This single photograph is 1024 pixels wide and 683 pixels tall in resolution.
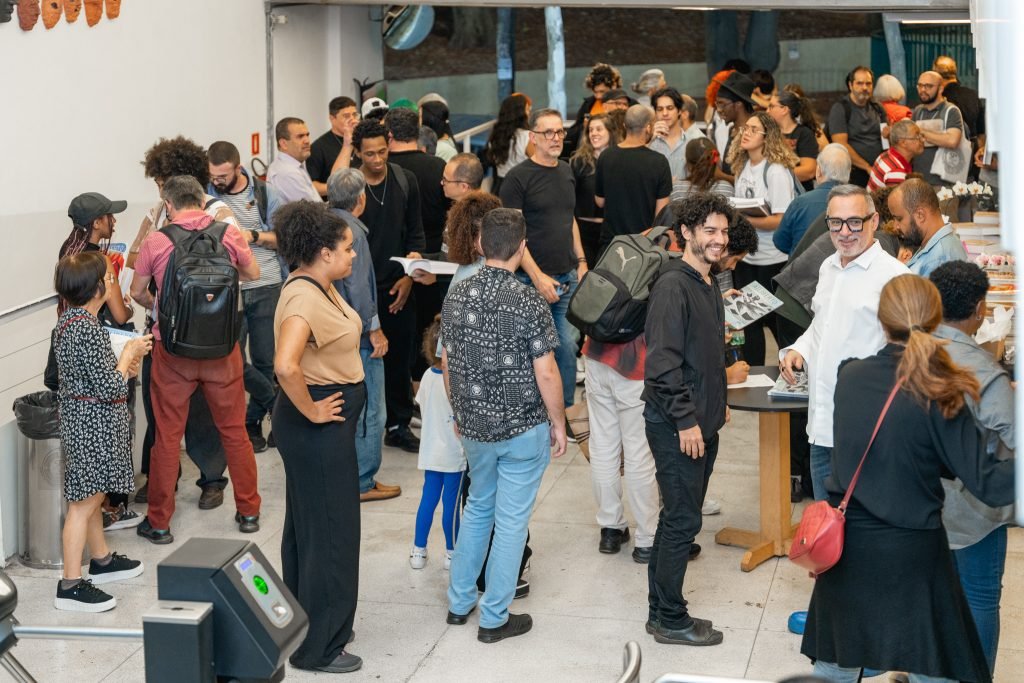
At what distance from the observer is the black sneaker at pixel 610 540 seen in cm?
579

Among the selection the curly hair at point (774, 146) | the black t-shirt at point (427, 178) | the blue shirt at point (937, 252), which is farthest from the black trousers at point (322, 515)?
the curly hair at point (774, 146)

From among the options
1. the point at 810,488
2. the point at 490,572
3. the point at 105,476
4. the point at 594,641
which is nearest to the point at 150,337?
the point at 105,476

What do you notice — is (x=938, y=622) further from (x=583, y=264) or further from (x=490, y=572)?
(x=583, y=264)

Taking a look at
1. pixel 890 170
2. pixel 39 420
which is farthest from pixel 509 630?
pixel 890 170

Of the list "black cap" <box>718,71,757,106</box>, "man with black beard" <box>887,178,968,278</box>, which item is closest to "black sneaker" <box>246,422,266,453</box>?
"man with black beard" <box>887,178,968,278</box>

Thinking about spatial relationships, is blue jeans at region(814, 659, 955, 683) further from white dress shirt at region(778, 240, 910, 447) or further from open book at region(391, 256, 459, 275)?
open book at region(391, 256, 459, 275)

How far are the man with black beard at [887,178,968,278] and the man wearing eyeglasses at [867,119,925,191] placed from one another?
2.88 meters

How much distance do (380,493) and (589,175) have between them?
2.71m

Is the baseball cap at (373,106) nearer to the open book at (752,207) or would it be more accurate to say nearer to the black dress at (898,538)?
the open book at (752,207)

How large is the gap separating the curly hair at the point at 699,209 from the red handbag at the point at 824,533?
4.44 ft

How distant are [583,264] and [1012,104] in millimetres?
5714

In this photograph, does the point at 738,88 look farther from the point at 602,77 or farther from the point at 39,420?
the point at 39,420

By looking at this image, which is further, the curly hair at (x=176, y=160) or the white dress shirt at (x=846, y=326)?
the curly hair at (x=176, y=160)

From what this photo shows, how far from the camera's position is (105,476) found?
522 centimetres
